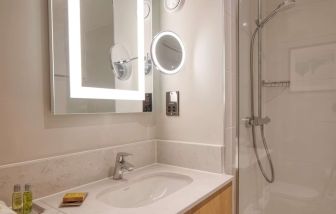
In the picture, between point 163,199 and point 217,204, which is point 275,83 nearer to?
point 217,204

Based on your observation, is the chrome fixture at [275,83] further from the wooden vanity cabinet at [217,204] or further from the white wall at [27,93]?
the white wall at [27,93]

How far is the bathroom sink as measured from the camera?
1.07 m

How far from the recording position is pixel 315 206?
159 cm

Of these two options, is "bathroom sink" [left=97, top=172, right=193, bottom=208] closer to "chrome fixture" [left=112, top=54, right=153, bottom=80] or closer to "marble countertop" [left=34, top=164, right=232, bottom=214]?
"marble countertop" [left=34, top=164, right=232, bottom=214]

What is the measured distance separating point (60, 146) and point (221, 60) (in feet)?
2.95

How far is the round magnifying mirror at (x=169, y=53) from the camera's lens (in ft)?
4.52

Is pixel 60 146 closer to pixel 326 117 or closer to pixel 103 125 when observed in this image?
pixel 103 125

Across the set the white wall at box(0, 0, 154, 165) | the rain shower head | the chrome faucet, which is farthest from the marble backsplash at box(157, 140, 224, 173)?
the rain shower head

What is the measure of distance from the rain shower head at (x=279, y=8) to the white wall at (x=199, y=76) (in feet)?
1.70

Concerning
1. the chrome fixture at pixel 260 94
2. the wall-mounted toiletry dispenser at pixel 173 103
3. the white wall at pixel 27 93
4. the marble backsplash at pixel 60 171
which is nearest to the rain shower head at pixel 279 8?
the chrome fixture at pixel 260 94

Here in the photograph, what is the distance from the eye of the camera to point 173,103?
4.73 ft

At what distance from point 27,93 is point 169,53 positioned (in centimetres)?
79

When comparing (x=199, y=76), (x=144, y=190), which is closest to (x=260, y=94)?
(x=199, y=76)

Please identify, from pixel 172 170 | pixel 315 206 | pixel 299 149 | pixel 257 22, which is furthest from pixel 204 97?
pixel 315 206
